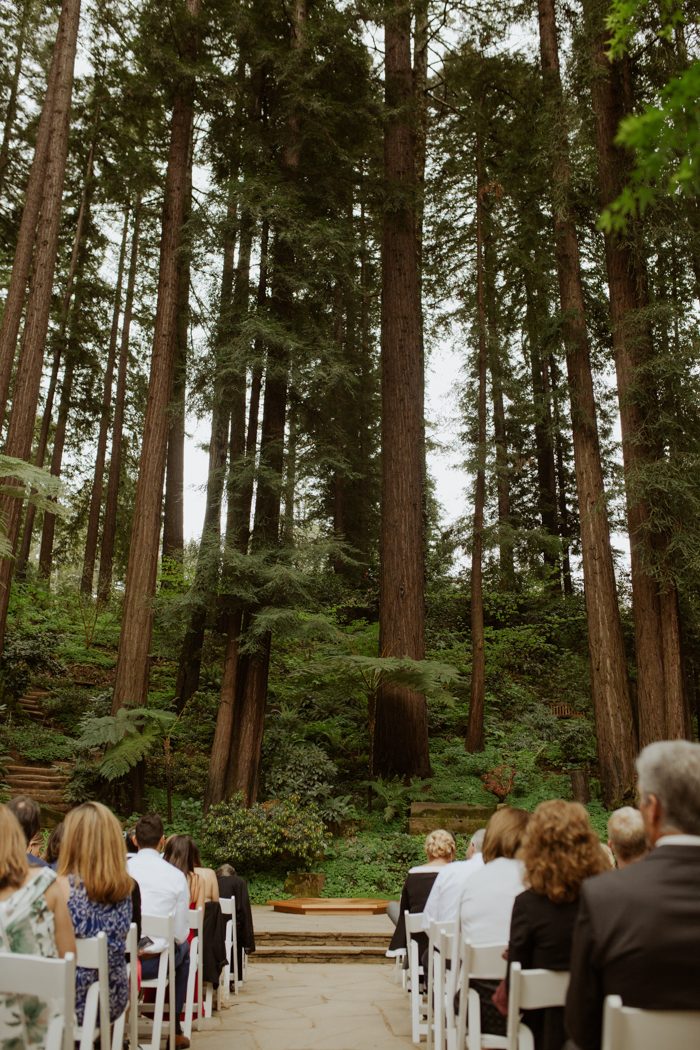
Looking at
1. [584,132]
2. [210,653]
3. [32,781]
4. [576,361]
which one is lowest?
[32,781]

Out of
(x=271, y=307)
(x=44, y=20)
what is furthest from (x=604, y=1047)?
(x=44, y=20)

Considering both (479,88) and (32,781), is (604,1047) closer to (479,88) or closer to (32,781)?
(32,781)

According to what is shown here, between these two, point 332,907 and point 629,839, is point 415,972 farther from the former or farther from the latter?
point 332,907

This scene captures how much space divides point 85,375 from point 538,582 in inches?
528

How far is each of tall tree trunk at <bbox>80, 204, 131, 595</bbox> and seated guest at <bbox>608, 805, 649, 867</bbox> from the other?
Result: 16.8m

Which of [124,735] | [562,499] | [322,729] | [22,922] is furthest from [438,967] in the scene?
[562,499]

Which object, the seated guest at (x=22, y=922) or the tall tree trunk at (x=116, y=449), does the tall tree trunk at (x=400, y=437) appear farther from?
the seated guest at (x=22, y=922)

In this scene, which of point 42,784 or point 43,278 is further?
point 43,278

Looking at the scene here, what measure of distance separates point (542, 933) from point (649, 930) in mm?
1099

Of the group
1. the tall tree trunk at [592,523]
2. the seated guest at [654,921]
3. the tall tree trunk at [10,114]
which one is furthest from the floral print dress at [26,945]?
the tall tree trunk at [10,114]

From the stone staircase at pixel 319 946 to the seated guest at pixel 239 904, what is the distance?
3.28 ft

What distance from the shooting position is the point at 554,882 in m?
2.88

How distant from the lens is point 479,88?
14.2 metres

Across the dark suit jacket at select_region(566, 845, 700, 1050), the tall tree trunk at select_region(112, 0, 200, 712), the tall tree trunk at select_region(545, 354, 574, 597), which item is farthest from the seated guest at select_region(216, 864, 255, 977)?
the tall tree trunk at select_region(545, 354, 574, 597)
